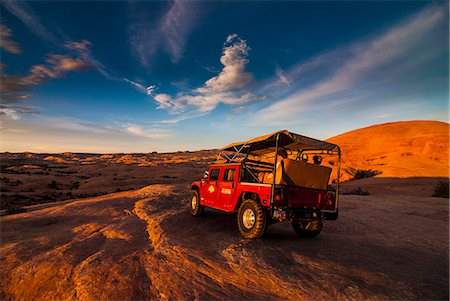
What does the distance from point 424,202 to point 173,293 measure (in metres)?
14.4

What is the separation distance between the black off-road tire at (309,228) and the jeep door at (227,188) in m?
1.90

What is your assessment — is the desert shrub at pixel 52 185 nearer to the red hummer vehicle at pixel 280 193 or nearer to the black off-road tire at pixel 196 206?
the black off-road tire at pixel 196 206

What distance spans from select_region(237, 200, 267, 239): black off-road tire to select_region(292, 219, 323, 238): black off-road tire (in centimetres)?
146

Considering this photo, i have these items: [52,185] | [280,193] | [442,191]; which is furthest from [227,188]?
[52,185]

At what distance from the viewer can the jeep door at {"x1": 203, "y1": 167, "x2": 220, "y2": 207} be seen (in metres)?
7.88

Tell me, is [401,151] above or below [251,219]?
above

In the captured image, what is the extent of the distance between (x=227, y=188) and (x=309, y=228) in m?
2.51

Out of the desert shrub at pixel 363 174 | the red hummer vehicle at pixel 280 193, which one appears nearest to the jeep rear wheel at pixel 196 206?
the red hummer vehicle at pixel 280 193

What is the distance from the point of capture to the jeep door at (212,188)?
25.8ft

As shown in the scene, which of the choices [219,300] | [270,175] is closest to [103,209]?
[270,175]

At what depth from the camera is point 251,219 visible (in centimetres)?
604

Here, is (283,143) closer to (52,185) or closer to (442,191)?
(442,191)

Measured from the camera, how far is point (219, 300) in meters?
3.22

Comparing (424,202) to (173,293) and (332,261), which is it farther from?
(173,293)
